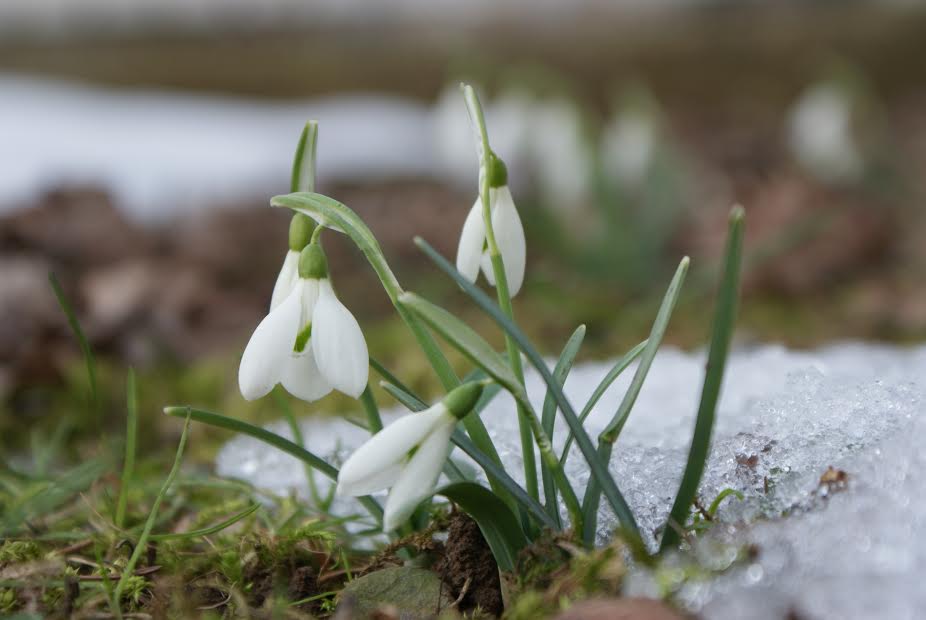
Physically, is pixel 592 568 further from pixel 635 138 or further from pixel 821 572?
pixel 635 138

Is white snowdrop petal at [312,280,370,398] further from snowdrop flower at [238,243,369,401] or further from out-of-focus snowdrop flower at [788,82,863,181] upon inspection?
out-of-focus snowdrop flower at [788,82,863,181]

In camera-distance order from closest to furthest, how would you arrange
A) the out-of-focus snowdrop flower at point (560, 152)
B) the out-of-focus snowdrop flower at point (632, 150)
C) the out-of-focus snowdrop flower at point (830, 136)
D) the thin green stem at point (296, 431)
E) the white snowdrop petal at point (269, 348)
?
1. the white snowdrop petal at point (269, 348)
2. the thin green stem at point (296, 431)
3. the out-of-focus snowdrop flower at point (560, 152)
4. the out-of-focus snowdrop flower at point (632, 150)
5. the out-of-focus snowdrop flower at point (830, 136)

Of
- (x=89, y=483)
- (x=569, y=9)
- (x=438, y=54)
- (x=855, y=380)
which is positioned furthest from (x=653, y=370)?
(x=569, y=9)

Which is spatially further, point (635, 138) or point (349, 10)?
point (349, 10)

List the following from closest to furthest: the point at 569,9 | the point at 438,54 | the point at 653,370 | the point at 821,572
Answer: the point at 821,572, the point at 653,370, the point at 438,54, the point at 569,9

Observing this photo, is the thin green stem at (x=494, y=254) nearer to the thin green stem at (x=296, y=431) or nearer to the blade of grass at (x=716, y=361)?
the blade of grass at (x=716, y=361)

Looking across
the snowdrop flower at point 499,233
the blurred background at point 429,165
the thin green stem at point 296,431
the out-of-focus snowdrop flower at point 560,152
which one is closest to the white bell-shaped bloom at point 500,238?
the snowdrop flower at point 499,233

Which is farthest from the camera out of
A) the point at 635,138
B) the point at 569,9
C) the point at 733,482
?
the point at 569,9

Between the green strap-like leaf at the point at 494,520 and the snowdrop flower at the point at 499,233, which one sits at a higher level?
the snowdrop flower at the point at 499,233
